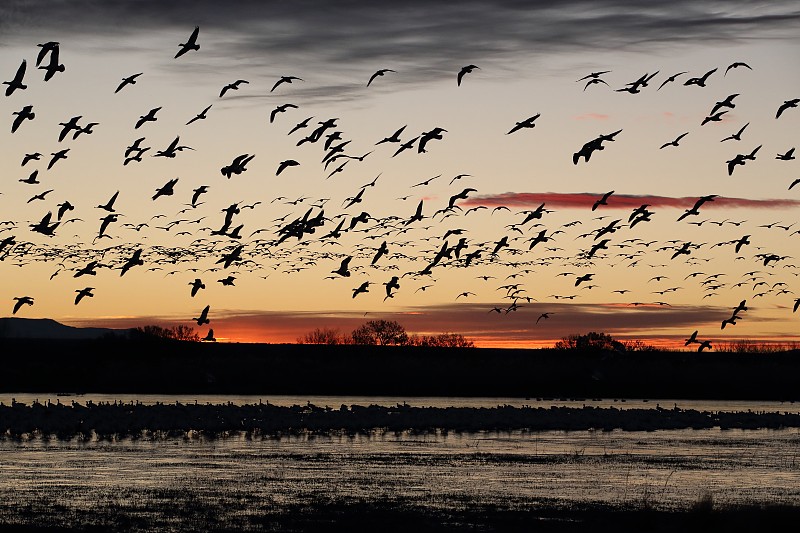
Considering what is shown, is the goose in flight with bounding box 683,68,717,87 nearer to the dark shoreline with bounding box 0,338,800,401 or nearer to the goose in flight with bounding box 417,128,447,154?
the goose in flight with bounding box 417,128,447,154

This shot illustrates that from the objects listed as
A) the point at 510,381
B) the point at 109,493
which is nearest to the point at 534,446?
the point at 109,493

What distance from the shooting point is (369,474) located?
3919cm

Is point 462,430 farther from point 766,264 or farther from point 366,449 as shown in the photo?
point 766,264

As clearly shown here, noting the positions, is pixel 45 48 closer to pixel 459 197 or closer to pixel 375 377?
pixel 459 197

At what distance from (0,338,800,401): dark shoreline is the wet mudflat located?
1539 inches

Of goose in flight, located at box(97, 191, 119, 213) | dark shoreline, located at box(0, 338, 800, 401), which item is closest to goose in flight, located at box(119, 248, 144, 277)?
goose in flight, located at box(97, 191, 119, 213)

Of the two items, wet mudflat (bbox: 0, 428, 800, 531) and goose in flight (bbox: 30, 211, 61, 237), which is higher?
goose in flight (bbox: 30, 211, 61, 237)

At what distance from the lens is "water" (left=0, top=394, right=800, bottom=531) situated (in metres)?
32.1

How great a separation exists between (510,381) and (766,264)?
56457mm

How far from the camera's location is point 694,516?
29.6m

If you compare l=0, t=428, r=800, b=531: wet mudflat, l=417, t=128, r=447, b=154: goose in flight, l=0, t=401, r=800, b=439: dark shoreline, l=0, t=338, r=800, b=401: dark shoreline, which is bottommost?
l=0, t=428, r=800, b=531: wet mudflat

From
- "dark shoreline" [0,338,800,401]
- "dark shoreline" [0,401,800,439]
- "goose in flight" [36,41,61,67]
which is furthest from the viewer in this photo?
"dark shoreline" [0,338,800,401]

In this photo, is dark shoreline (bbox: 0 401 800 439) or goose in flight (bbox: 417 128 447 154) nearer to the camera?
goose in flight (bbox: 417 128 447 154)

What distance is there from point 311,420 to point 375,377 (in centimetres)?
3959
